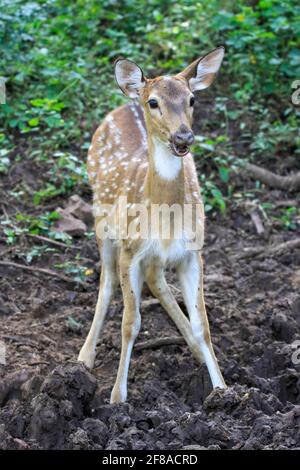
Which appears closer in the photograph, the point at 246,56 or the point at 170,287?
the point at 170,287

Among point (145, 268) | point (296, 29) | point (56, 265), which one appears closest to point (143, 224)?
point (145, 268)

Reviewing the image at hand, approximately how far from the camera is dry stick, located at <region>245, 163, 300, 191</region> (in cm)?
1038

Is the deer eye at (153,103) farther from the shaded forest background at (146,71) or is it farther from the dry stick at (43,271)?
the shaded forest background at (146,71)

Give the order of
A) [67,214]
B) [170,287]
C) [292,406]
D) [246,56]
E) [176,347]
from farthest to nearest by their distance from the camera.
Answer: [246,56] < [67,214] < [170,287] < [176,347] < [292,406]

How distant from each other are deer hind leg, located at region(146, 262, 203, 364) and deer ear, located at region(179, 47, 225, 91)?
1322mm

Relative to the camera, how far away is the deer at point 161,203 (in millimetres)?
6855

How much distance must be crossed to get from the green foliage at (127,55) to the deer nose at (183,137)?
11.1 feet

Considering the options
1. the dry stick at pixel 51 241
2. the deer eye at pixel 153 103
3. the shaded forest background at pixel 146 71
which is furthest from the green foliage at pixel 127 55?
the deer eye at pixel 153 103

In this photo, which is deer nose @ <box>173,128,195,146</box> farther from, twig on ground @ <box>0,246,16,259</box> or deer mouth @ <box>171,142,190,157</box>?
twig on ground @ <box>0,246,16,259</box>

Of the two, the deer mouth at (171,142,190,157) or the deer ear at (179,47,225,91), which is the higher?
the deer ear at (179,47,225,91)

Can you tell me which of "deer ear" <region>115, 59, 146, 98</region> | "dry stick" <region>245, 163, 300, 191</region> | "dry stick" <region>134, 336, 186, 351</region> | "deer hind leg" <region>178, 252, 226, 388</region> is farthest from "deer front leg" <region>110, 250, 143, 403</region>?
"dry stick" <region>245, 163, 300, 191</region>

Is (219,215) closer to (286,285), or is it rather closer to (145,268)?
(286,285)

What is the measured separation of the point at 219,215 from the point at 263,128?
1469 millimetres

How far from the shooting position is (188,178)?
7.36 meters
